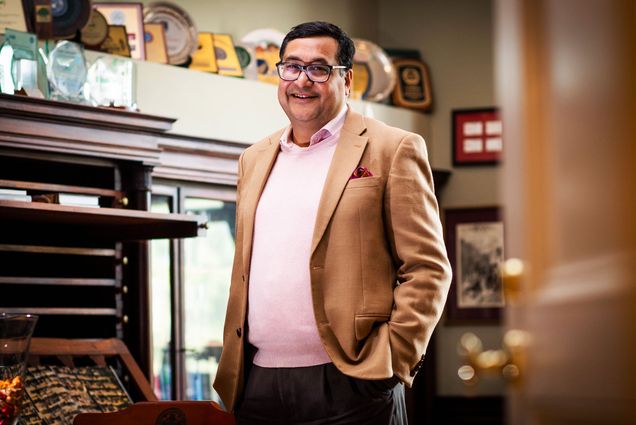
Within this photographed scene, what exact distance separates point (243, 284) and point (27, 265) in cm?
180

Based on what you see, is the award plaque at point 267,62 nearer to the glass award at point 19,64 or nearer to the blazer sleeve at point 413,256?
the glass award at point 19,64

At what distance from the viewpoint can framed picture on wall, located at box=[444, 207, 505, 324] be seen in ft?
23.9

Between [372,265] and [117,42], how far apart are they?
295 cm

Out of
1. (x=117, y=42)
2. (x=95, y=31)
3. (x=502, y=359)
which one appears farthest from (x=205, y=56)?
(x=502, y=359)

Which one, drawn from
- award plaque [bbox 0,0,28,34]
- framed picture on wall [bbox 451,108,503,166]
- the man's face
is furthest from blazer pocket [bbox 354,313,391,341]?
framed picture on wall [bbox 451,108,503,166]

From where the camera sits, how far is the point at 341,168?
8.67 ft

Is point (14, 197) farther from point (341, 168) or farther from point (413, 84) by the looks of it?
point (413, 84)

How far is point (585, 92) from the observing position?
0.85m

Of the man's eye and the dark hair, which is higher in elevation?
the dark hair

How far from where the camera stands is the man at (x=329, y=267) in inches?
99.6

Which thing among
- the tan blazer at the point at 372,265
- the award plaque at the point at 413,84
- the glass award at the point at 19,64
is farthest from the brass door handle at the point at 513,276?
the award plaque at the point at 413,84

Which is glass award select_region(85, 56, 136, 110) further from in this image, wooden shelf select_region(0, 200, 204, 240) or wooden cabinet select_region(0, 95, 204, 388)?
wooden shelf select_region(0, 200, 204, 240)

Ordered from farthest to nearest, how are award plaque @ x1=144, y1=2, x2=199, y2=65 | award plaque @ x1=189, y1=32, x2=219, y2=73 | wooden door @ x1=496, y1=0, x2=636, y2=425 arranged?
award plaque @ x1=189, y1=32, x2=219, y2=73 < award plaque @ x1=144, y1=2, x2=199, y2=65 < wooden door @ x1=496, y1=0, x2=636, y2=425

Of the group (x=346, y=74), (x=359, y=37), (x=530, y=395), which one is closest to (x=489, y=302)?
(x=359, y=37)
